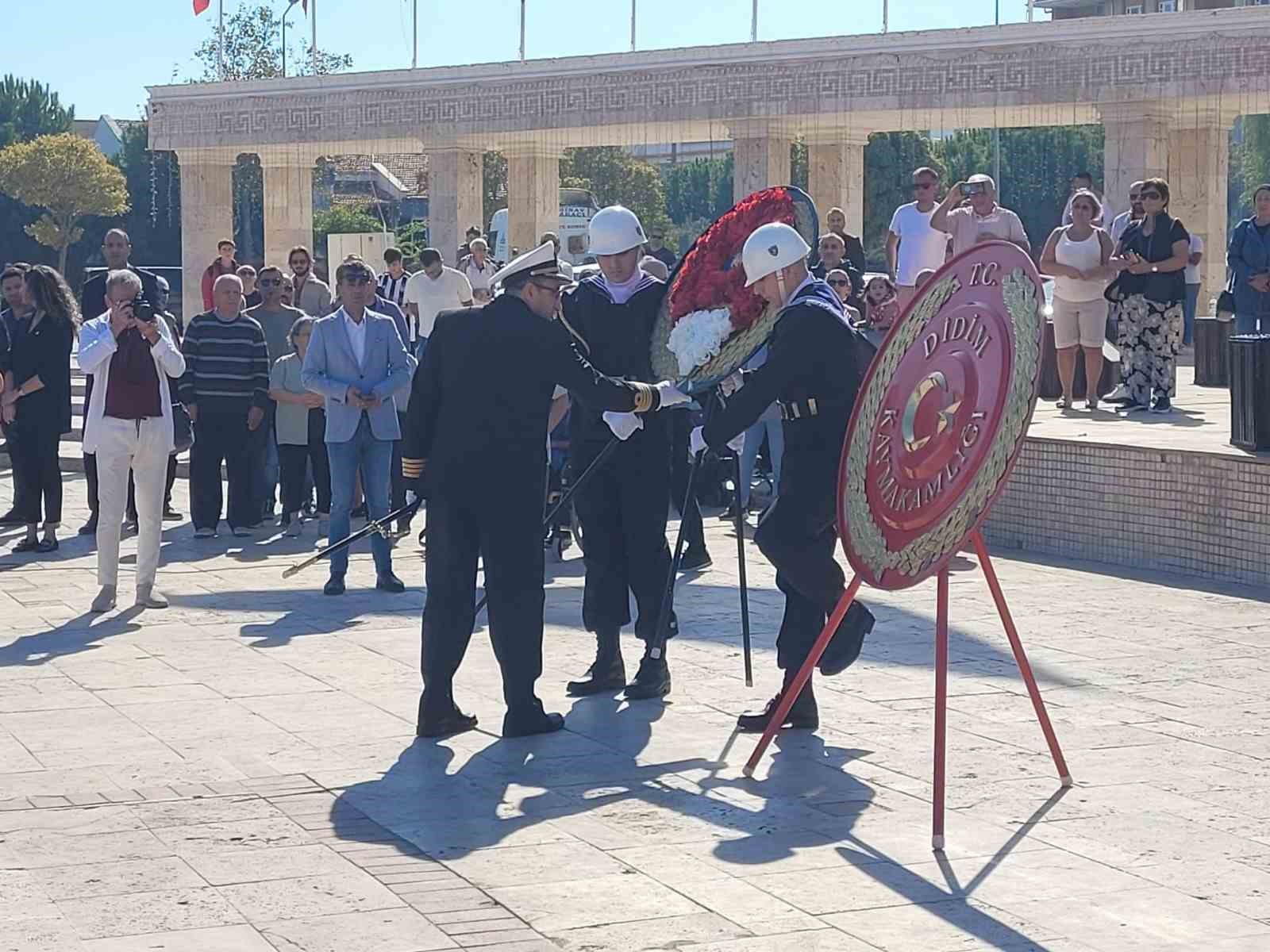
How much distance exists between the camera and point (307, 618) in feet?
34.3

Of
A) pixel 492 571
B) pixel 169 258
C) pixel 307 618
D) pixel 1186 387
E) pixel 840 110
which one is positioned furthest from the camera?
pixel 169 258

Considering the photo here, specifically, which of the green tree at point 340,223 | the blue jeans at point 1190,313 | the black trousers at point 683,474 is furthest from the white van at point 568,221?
the black trousers at point 683,474

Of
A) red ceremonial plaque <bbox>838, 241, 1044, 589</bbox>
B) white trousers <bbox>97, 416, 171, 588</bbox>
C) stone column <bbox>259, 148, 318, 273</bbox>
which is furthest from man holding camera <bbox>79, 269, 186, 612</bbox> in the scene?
stone column <bbox>259, 148, 318, 273</bbox>

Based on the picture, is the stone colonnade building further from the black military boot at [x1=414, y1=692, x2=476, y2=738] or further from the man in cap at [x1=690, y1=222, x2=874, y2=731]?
the black military boot at [x1=414, y1=692, x2=476, y2=738]

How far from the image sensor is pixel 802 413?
7344 millimetres

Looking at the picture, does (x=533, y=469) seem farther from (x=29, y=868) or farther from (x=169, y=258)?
(x=169, y=258)

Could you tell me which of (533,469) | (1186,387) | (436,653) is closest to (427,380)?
(533,469)

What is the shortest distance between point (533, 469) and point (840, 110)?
22.0 m

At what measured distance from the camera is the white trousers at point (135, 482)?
34.5 ft

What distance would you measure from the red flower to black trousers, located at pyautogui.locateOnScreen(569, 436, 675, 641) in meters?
0.57

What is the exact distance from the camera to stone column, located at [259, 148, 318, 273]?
121 feet

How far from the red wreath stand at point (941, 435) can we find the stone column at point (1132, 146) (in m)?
20.0

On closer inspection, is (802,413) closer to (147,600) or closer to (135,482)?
(135,482)

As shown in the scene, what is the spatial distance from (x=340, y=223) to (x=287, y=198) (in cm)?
3220
